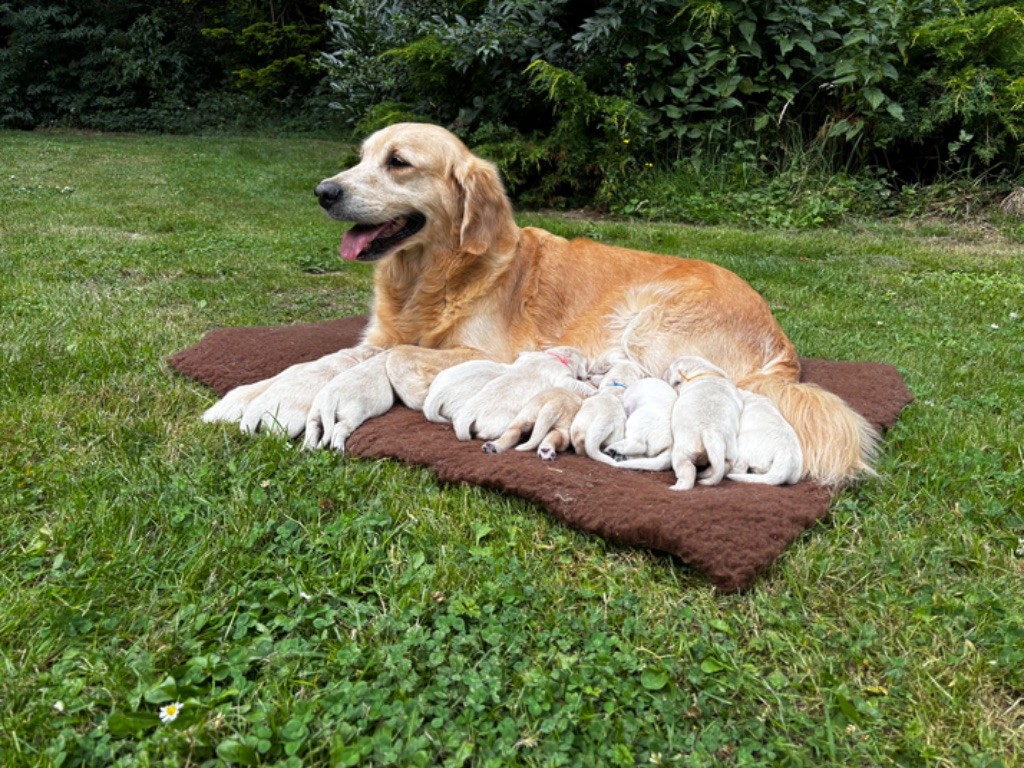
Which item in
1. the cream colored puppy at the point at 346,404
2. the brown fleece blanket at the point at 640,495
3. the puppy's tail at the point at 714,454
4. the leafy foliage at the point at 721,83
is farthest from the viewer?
the leafy foliage at the point at 721,83

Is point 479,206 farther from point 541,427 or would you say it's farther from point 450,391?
point 541,427

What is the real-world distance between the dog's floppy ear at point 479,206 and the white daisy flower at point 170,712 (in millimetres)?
2566

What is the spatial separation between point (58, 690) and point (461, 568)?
950 millimetres

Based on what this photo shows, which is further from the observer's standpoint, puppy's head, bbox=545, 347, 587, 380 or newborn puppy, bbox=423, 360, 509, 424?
puppy's head, bbox=545, 347, 587, 380

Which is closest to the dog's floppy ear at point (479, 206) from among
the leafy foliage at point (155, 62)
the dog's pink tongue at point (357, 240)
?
the dog's pink tongue at point (357, 240)

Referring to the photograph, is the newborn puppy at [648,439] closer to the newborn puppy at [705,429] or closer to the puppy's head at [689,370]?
the newborn puppy at [705,429]

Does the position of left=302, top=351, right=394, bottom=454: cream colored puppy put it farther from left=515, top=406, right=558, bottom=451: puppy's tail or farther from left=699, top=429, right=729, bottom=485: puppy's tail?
left=699, top=429, right=729, bottom=485: puppy's tail

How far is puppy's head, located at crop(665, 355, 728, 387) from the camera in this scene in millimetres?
3081

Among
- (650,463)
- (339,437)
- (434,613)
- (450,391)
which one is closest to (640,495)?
(650,463)

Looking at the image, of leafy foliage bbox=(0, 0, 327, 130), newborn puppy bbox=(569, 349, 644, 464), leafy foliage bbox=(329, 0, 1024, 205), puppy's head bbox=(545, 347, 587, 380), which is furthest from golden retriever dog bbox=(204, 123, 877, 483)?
leafy foliage bbox=(0, 0, 327, 130)

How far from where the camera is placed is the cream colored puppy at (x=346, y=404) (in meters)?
2.74

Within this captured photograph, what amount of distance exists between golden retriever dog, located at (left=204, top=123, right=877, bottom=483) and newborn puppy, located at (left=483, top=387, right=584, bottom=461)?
2.29ft

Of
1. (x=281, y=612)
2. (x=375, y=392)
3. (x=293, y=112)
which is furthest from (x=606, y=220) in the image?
(x=293, y=112)

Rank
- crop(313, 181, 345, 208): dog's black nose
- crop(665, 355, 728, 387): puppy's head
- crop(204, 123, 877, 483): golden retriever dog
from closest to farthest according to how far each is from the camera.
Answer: crop(665, 355, 728, 387): puppy's head → crop(313, 181, 345, 208): dog's black nose → crop(204, 123, 877, 483): golden retriever dog
